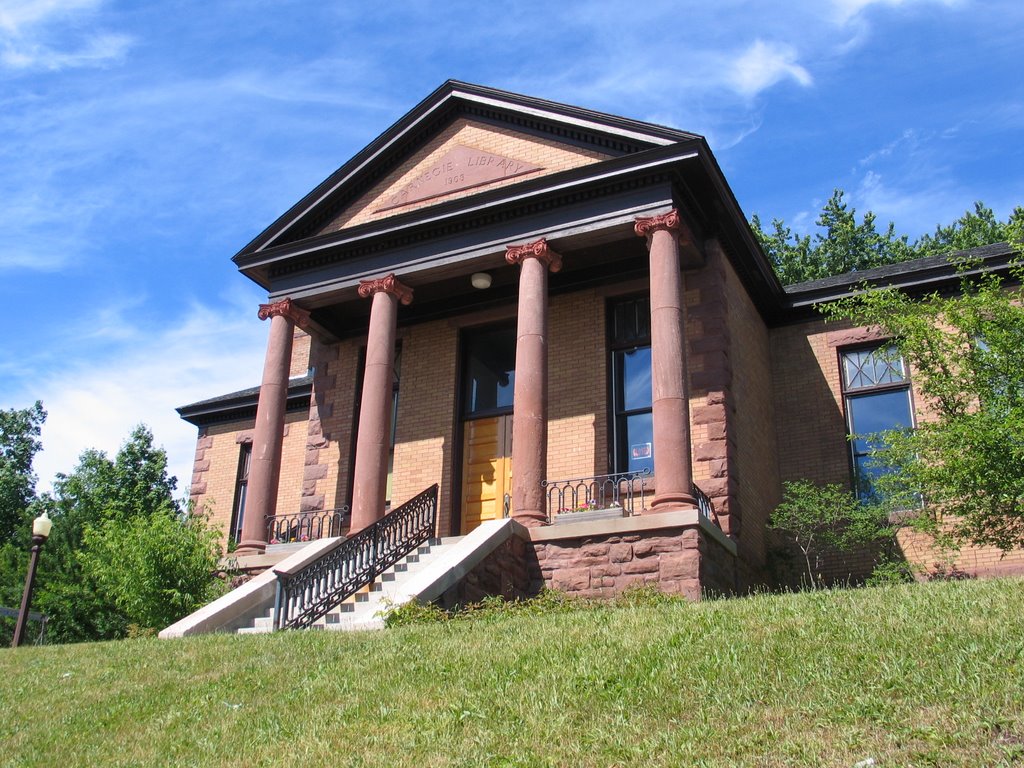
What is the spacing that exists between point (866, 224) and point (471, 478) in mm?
25525

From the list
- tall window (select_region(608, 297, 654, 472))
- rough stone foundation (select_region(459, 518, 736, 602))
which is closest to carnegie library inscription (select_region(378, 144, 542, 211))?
tall window (select_region(608, 297, 654, 472))

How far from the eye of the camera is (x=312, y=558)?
16062 millimetres

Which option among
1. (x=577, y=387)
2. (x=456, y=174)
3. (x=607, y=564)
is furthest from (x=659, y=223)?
(x=607, y=564)

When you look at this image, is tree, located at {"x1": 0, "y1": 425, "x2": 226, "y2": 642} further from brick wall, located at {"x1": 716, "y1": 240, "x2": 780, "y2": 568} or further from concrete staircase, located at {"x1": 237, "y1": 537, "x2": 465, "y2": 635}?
brick wall, located at {"x1": 716, "y1": 240, "x2": 780, "y2": 568}

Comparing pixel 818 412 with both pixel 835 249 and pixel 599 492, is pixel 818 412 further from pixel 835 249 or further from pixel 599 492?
pixel 835 249

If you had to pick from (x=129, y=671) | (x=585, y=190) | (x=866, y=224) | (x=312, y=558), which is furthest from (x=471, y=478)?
(x=866, y=224)

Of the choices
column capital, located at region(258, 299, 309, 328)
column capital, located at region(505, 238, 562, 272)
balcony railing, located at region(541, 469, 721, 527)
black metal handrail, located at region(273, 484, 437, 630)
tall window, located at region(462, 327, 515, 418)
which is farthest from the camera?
tall window, located at region(462, 327, 515, 418)

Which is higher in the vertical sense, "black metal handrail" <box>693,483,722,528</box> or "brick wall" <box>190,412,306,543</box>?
"brick wall" <box>190,412,306,543</box>

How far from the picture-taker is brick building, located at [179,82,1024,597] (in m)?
16.1

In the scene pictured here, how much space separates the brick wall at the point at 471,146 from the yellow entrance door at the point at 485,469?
4.35 metres

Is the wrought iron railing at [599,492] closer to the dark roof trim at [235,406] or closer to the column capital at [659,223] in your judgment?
the column capital at [659,223]

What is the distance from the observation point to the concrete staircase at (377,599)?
12852mm

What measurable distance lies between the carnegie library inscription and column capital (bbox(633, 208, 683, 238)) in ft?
8.71

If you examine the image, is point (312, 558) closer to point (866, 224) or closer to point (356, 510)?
point (356, 510)
